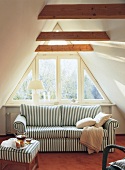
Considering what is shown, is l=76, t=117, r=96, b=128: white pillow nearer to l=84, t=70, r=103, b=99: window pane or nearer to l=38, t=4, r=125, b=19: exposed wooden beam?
l=84, t=70, r=103, b=99: window pane

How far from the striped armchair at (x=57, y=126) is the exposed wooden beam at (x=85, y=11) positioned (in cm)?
247

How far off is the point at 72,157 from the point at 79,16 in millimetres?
2698

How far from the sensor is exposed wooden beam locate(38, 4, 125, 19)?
304 cm

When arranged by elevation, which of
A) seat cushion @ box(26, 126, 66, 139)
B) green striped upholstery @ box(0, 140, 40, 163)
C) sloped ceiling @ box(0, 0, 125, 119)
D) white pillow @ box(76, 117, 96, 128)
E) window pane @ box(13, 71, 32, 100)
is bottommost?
green striped upholstery @ box(0, 140, 40, 163)

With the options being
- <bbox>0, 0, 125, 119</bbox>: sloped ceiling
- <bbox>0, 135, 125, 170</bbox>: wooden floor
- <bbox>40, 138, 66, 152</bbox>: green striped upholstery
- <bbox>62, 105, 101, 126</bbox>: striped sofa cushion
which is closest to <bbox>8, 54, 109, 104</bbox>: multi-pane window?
<bbox>0, 0, 125, 119</bbox>: sloped ceiling

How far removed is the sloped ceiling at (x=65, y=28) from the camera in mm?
2625

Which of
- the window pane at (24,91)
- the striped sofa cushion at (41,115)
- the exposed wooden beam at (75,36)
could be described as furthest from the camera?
the window pane at (24,91)

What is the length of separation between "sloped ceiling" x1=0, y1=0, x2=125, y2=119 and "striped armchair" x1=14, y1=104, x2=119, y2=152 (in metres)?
0.76

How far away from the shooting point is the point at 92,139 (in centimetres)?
476

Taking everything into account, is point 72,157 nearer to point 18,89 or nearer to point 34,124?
point 34,124

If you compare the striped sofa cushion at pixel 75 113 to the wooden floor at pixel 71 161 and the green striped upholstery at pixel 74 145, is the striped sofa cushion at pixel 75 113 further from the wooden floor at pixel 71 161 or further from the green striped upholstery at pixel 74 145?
the wooden floor at pixel 71 161

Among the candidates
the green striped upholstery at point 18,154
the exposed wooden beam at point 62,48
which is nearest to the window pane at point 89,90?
the exposed wooden beam at point 62,48

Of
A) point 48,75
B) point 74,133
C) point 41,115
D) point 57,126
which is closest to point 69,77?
point 48,75

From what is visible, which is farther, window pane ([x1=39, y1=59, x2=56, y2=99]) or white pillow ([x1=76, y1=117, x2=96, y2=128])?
window pane ([x1=39, y1=59, x2=56, y2=99])
